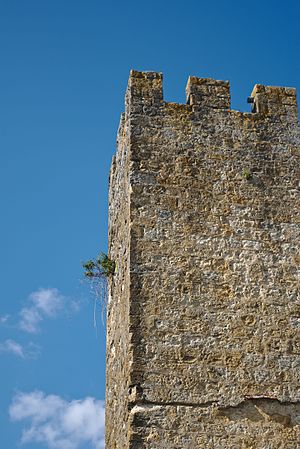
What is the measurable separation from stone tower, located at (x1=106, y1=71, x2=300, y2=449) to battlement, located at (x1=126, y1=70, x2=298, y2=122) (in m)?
0.02

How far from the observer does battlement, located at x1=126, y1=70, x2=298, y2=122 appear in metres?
10.6

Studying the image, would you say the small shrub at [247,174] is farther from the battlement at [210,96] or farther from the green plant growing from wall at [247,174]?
the battlement at [210,96]

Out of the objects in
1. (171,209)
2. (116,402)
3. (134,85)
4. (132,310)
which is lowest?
(116,402)

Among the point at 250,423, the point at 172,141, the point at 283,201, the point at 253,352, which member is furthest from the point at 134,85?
the point at 250,423

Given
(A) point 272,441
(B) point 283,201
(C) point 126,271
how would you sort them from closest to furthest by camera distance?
1. (A) point 272,441
2. (C) point 126,271
3. (B) point 283,201

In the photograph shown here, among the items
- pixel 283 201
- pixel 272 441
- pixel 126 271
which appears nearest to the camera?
pixel 272 441

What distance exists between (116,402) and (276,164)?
397cm

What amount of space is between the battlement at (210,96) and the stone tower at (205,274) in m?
0.02

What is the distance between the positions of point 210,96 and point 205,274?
280 centimetres

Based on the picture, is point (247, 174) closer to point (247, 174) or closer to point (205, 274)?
point (247, 174)

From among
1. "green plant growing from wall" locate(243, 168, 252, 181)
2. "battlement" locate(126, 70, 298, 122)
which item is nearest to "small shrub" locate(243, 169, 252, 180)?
"green plant growing from wall" locate(243, 168, 252, 181)

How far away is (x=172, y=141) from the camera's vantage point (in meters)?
10.4

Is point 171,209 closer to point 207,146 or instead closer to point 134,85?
point 207,146

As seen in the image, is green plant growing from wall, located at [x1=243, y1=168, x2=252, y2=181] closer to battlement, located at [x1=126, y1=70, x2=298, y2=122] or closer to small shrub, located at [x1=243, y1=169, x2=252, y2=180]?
small shrub, located at [x1=243, y1=169, x2=252, y2=180]
